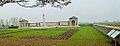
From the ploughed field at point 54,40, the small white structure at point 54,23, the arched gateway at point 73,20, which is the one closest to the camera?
the ploughed field at point 54,40

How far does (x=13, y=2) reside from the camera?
1077 cm

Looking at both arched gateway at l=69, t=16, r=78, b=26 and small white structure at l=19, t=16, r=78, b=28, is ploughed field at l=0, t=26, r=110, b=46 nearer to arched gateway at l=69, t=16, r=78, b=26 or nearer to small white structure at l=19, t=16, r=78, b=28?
small white structure at l=19, t=16, r=78, b=28

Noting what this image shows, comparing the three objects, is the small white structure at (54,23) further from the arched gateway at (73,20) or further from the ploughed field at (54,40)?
the ploughed field at (54,40)

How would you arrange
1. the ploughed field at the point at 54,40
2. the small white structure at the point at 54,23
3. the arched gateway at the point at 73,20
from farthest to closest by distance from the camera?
the arched gateway at the point at 73,20 → the small white structure at the point at 54,23 → the ploughed field at the point at 54,40

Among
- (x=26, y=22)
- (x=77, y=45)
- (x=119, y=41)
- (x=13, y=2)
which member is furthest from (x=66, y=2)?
(x=26, y=22)

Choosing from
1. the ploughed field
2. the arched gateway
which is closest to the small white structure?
the arched gateway

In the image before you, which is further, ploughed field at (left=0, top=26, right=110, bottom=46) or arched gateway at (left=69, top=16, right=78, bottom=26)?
arched gateway at (left=69, top=16, right=78, bottom=26)

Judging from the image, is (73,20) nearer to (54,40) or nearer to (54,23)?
(54,23)

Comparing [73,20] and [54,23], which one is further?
[54,23]

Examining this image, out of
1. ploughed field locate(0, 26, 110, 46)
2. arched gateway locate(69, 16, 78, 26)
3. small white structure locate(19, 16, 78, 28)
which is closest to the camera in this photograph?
ploughed field locate(0, 26, 110, 46)

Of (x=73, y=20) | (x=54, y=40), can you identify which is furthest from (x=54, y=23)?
(x=54, y=40)

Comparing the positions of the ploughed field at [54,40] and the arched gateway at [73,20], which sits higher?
the arched gateway at [73,20]

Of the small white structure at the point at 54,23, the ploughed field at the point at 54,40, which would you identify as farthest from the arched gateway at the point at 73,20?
the ploughed field at the point at 54,40

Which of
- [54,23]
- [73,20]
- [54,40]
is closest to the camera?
[54,40]
